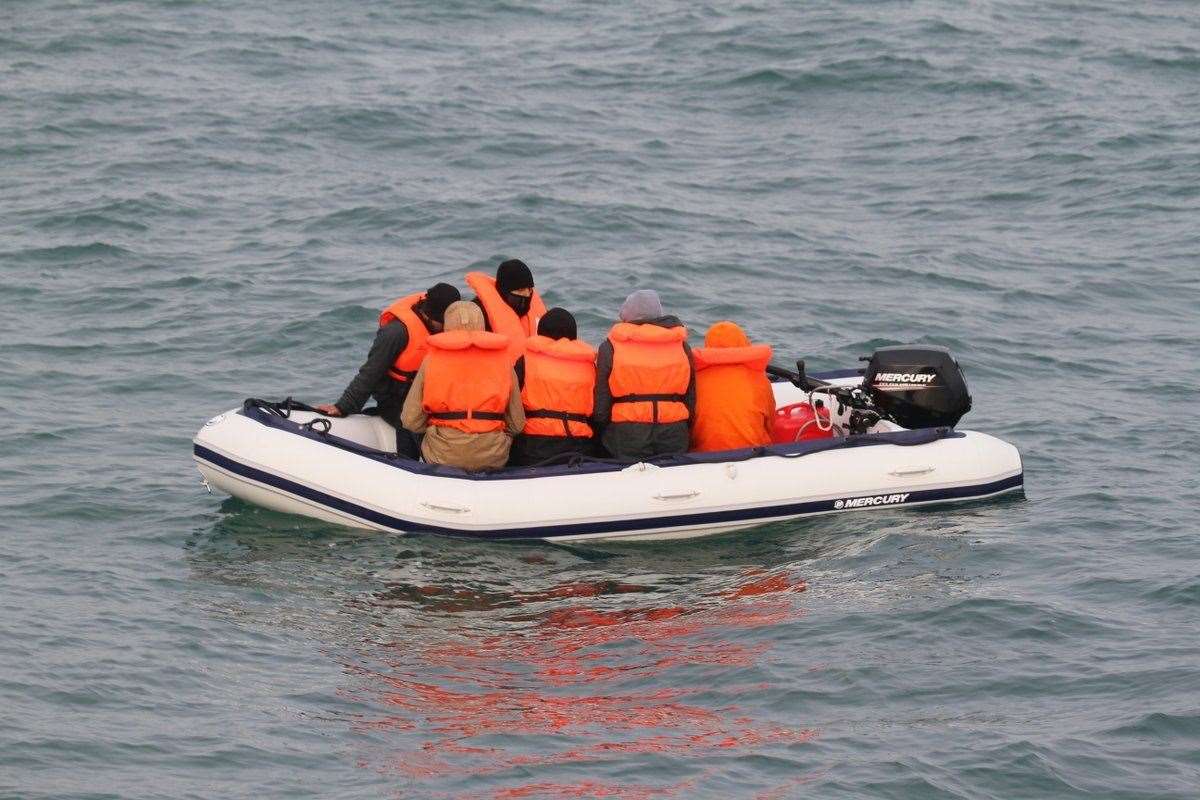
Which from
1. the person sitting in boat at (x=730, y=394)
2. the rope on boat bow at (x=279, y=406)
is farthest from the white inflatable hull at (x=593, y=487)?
the person sitting in boat at (x=730, y=394)

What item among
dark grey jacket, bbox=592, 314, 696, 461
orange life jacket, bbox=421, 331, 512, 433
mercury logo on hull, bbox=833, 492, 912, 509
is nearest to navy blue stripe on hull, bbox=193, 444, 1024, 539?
mercury logo on hull, bbox=833, 492, 912, 509

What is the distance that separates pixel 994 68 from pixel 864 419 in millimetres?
11596

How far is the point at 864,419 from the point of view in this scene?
10750mm

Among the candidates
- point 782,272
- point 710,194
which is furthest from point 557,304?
point 710,194

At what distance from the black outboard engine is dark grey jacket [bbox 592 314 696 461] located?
127 cm

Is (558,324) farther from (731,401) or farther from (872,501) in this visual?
(872,501)

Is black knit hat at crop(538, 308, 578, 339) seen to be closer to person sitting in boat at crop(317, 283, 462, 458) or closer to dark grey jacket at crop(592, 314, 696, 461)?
dark grey jacket at crop(592, 314, 696, 461)

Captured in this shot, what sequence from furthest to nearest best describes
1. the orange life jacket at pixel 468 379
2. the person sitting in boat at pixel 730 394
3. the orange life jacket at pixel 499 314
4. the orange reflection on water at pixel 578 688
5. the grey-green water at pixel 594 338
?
1. the orange life jacket at pixel 499 314
2. the person sitting in boat at pixel 730 394
3. the orange life jacket at pixel 468 379
4. the grey-green water at pixel 594 338
5. the orange reflection on water at pixel 578 688

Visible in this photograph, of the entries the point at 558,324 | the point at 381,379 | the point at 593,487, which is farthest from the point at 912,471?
the point at 381,379

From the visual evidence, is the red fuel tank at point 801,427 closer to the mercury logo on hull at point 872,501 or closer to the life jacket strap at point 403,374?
the mercury logo on hull at point 872,501

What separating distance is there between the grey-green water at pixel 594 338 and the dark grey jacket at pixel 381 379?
896mm

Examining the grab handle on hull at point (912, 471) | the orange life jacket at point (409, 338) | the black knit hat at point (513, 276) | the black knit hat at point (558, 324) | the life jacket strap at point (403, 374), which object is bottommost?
the grab handle on hull at point (912, 471)

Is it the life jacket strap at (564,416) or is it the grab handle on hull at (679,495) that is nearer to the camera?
the grab handle on hull at (679,495)

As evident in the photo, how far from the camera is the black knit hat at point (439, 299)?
10.3 metres
